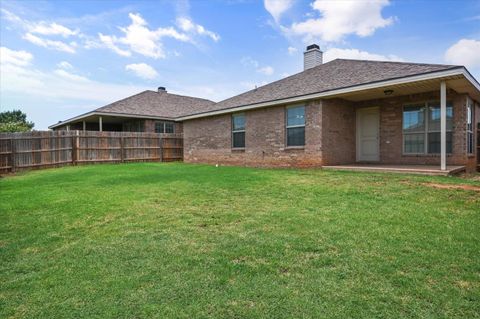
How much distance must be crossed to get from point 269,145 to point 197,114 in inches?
210

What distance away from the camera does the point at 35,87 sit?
20.3 m

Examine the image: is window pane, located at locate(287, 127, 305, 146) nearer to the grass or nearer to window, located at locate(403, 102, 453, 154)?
window, located at locate(403, 102, 453, 154)

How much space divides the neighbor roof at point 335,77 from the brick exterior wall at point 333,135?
659mm

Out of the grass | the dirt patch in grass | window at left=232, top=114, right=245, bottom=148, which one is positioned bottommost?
the grass

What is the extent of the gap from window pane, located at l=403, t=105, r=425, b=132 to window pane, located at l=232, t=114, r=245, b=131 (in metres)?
6.63

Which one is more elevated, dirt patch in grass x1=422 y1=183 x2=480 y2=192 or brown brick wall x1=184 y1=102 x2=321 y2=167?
brown brick wall x1=184 y1=102 x2=321 y2=167

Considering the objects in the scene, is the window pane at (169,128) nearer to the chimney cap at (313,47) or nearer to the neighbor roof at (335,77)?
the neighbor roof at (335,77)

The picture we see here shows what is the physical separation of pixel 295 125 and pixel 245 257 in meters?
9.37

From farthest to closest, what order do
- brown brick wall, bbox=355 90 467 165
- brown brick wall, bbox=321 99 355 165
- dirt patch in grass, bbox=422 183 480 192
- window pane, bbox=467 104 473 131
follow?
brown brick wall, bbox=321 99 355 165
window pane, bbox=467 104 473 131
brown brick wall, bbox=355 90 467 165
dirt patch in grass, bbox=422 183 480 192

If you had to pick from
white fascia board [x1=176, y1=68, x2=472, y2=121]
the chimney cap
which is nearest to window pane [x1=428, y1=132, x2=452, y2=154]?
white fascia board [x1=176, y1=68, x2=472, y2=121]

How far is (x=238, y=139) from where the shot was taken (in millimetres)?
14500

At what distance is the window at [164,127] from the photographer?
68.5 ft

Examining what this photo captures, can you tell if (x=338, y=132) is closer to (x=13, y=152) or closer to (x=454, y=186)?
(x=454, y=186)

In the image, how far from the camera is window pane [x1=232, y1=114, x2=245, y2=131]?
14226mm
